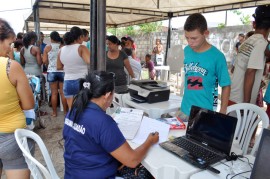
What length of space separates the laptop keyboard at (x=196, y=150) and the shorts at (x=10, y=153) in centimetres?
95

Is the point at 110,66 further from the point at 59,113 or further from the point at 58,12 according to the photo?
the point at 58,12

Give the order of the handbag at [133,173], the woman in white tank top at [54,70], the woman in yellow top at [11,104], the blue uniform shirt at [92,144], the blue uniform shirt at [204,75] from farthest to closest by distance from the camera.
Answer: the woman in white tank top at [54,70]
the blue uniform shirt at [204,75]
the handbag at [133,173]
the woman in yellow top at [11,104]
the blue uniform shirt at [92,144]

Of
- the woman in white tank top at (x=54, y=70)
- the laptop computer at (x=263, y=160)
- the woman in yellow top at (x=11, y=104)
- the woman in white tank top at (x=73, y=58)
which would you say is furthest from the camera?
the woman in white tank top at (x=54, y=70)

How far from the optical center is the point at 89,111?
1185mm

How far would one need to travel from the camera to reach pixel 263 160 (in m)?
0.86

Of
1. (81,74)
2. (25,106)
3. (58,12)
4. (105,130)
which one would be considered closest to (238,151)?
(105,130)

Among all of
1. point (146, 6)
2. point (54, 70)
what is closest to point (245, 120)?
point (54, 70)

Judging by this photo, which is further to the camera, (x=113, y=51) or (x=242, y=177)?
(x=113, y=51)

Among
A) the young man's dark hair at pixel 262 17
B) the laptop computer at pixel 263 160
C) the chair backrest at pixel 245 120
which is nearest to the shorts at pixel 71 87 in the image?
the chair backrest at pixel 245 120

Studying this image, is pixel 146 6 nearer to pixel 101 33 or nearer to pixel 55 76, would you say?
pixel 55 76

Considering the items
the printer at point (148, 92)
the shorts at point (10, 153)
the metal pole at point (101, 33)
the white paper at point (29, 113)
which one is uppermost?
the metal pole at point (101, 33)

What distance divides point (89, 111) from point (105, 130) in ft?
0.46

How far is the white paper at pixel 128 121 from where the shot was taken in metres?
1.49

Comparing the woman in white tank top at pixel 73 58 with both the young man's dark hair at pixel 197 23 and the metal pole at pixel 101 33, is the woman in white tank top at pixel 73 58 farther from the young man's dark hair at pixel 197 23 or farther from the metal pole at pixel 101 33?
the young man's dark hair at pixel 197 23
